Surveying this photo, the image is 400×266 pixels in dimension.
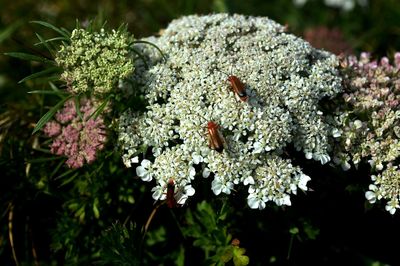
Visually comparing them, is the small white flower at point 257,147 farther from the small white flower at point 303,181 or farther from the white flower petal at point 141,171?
the white flower petal at point 141,171

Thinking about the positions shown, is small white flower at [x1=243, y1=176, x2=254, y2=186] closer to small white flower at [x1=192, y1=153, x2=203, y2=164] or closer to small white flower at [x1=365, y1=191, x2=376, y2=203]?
small white flower at [x1=192, y1=153, x2=203, y2=164]

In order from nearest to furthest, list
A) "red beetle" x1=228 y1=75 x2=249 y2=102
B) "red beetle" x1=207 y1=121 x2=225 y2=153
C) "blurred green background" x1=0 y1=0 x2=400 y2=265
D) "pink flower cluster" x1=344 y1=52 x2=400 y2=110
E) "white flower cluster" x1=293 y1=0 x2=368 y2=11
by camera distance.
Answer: "red beetle" x1=207 y1=121 x2=225 y2=153 < "red beetle" x1=228 y1=75 x2=249 y2=102 < "pink flower cluster" x1=344 y1=52 x2=400 y2=110 < "blurred green background" x1=0 y1=0 x2=400 y2=265 < "white flower cluster" x1=293 y1=0 x2=368 y2=11

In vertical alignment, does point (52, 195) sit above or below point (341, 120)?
below

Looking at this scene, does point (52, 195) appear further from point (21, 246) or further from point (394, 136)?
point (394, 136)

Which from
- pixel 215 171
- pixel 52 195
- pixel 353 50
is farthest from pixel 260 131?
pixel 353 50

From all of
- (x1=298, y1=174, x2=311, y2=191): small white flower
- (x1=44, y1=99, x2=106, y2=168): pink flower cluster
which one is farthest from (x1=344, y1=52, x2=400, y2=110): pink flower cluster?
(x1=44, y1=99, x2=106, y2=168): pink flower cluster

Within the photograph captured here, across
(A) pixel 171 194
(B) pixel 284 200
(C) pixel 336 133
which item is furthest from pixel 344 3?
(A) pixel 171 194

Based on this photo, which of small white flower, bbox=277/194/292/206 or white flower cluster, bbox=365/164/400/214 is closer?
small white flower, bbox=277/194/292/206
